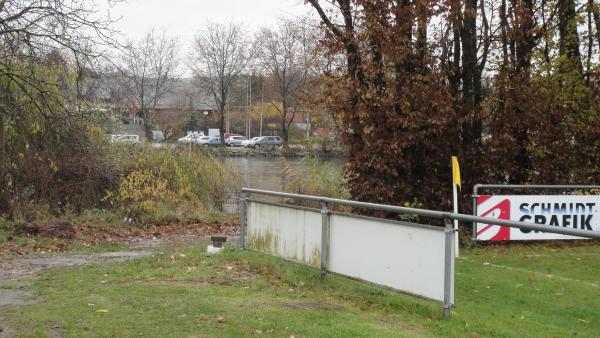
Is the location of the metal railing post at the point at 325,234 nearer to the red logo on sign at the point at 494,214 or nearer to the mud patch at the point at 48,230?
the red logo on sign at the point at 494,214

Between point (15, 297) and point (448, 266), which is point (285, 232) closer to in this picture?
point (448, 266)

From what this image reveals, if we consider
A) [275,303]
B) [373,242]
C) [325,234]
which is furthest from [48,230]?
[373,242]

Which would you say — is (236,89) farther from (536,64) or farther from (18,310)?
(18,310)

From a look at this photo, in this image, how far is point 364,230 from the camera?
313 inches

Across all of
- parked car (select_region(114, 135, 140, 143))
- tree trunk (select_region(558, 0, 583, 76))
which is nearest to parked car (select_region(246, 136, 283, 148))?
parked car (select_region(114, 135, 140, 143))

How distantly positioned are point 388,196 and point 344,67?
10.7 ft

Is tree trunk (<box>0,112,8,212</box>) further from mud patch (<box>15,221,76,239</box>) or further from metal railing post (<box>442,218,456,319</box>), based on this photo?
metal railing post (<box>442,218,456,319</box>)

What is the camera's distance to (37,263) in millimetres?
11289

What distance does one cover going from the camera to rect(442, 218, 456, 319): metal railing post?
6.68 meters

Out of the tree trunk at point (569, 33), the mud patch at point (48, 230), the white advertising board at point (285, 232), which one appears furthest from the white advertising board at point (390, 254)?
the tree trunk at point (569, 33)

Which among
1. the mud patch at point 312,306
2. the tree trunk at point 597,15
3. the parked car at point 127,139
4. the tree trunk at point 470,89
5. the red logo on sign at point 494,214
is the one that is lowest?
the mud patch at point 312,306

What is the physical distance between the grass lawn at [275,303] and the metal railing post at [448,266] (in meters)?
0.17

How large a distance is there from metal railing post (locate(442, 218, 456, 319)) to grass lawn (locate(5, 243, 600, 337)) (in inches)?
6.7

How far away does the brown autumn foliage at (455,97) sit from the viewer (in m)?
15.2
